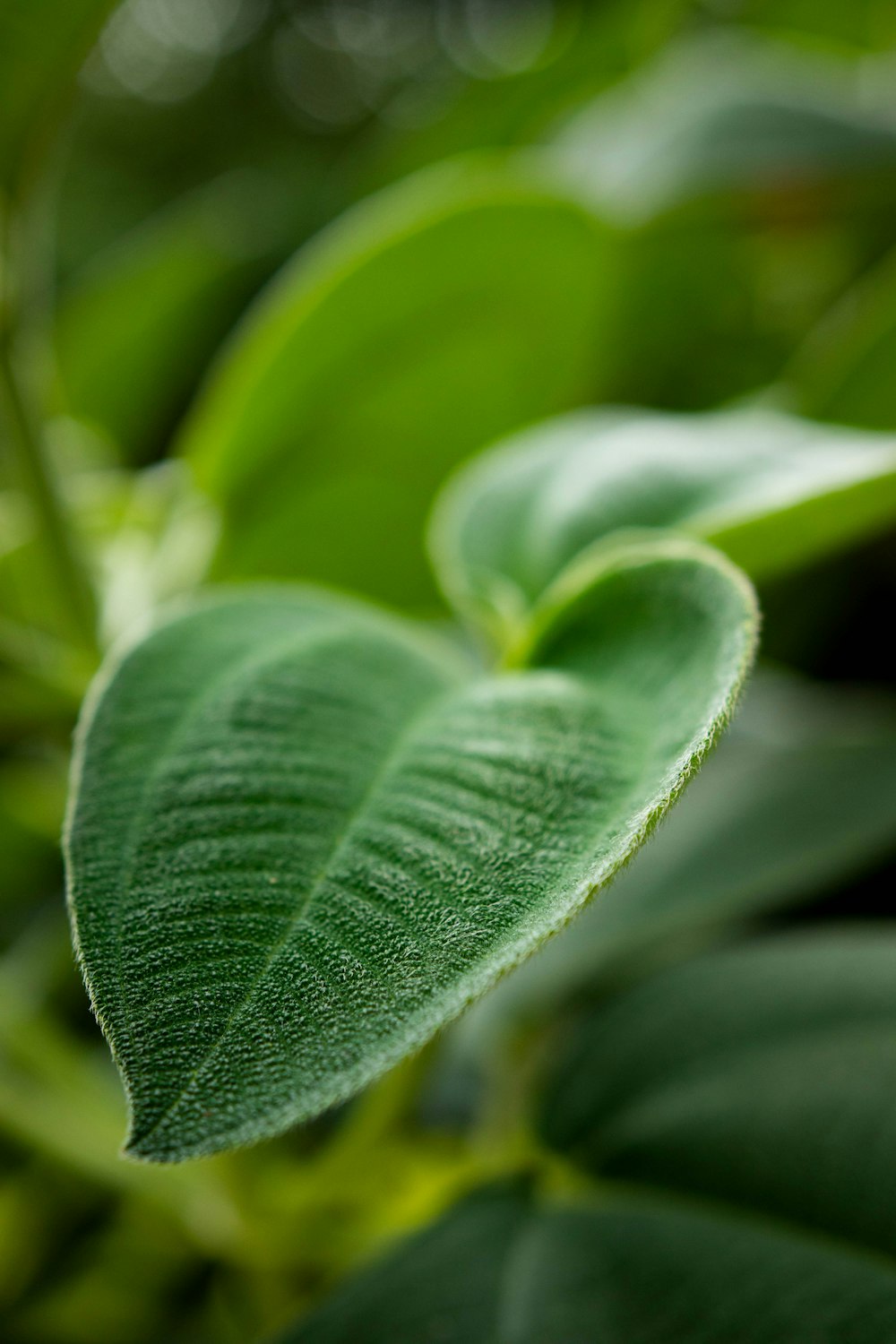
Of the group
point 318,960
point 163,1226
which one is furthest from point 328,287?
point 163,1226

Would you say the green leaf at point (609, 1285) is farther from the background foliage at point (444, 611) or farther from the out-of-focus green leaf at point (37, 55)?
the out-of-focus green leaf at point (37, 55)

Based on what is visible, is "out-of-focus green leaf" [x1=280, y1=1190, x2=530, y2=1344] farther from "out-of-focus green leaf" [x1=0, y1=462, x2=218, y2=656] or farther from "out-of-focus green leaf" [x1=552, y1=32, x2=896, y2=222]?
"out-of-focus green leaf" [x1=552, y1=32, x2=896, y2=222]

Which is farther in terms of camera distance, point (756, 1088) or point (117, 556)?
point (117, 556)

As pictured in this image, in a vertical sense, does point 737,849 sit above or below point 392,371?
below

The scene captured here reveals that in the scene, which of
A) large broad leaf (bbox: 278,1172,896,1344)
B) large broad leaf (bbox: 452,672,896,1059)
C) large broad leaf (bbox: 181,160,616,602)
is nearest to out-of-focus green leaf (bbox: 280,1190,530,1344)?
large broad leaf (bbox: 278,1172,896,1344)

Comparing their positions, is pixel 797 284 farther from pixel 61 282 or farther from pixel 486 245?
pixel 61 282

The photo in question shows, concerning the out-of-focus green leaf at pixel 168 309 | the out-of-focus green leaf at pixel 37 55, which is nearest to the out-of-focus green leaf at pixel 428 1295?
the out-of-focus green leaf at pixel 37 55

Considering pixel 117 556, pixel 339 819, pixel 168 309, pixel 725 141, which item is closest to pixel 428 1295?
pixel 339 819

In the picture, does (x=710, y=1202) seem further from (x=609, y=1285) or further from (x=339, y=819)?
(x=339, y=819)
